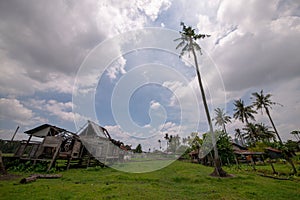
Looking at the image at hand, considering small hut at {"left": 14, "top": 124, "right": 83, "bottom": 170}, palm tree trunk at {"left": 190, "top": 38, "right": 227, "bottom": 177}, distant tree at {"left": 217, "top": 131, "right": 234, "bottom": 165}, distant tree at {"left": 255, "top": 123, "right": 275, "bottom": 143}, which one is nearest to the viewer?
palm tree trunk at {"left": 190, "top": 38, "right": 227, "bottom": 177}

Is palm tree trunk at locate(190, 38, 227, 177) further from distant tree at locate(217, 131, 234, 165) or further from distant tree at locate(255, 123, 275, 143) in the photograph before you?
distant tree at locate(255, 123, 275, 143)

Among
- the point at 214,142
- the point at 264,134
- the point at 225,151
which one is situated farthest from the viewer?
the point at 264,134

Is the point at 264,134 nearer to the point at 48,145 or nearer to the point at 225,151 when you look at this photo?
the point at 225,151

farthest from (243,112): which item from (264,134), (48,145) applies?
(48,145)

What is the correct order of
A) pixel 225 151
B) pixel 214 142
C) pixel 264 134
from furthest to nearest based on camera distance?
1. pixel 264 134
2. pixel 225 151
3. pixel 214 142

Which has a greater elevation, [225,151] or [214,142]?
[225,151]

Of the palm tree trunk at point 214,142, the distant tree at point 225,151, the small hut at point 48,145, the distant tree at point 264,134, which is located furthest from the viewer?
the distant tree at point 264,134

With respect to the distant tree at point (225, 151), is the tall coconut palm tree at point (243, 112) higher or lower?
higher

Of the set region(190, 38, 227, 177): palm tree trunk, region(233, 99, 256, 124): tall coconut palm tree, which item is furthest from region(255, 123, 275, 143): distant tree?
region(190, 38, 227, 177): palm tree trunk

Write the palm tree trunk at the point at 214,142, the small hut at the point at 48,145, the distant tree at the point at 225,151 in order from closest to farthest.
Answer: the palm tree trunk at the point at 214,142
the small hut at the point at 48,145
the distant tree at the point at 225,151

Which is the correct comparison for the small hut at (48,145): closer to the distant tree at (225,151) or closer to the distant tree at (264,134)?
the distant tree at (225,151)

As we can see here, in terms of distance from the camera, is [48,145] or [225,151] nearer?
[48,145]

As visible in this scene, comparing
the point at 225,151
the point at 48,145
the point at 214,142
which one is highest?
the point at 225,151

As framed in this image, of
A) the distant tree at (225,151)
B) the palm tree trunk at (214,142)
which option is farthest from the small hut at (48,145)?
the distant tree at (225,151)
